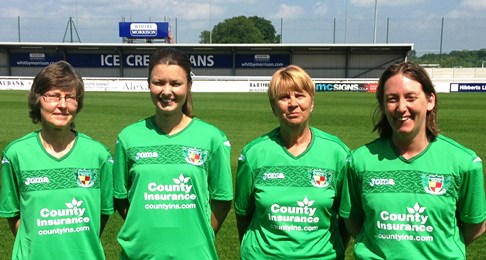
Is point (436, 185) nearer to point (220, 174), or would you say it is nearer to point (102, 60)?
A: point (220, 174)

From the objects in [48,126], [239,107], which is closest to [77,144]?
[48,126]

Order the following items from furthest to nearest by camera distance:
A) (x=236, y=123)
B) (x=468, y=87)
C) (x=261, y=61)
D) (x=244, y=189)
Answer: (x=261, y=61) → (x=468, y=87) → (x=236, y=123) → (x=244, y=189)

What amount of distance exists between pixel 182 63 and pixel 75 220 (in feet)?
3.50

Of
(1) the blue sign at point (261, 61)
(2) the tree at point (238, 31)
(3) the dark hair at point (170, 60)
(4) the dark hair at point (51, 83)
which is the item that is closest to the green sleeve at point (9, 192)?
(4) the dark hair at point (51, 83)

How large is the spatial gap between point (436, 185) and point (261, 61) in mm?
41304

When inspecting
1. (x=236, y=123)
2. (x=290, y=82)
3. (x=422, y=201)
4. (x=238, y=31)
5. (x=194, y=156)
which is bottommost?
(x=236, y=123)

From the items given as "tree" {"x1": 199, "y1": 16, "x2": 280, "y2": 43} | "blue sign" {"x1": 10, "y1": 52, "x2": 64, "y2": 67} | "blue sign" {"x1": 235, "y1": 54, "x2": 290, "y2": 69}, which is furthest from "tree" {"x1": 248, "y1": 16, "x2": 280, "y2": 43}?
"blue sign" {"x1": 10, "y1": 52, "x2": 64, "y2": 67}

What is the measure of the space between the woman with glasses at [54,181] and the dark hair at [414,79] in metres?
1.64

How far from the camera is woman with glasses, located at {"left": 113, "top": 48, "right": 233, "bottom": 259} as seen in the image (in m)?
2.67

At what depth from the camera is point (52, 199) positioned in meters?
2.62

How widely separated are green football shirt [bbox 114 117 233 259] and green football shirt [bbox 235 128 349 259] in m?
0.27

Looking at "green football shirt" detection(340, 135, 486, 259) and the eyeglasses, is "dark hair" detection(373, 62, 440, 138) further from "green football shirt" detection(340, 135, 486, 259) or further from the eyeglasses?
the eyeglasses

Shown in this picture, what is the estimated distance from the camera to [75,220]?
104 inches

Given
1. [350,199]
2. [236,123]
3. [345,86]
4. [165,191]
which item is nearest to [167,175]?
[165,191]
